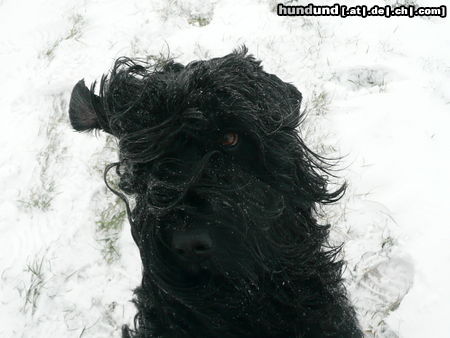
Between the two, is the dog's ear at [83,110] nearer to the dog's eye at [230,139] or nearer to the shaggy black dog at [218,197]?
the shaggy black dog at [218,197]

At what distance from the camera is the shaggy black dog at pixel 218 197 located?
2105 millimetres

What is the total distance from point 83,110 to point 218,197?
90 cm

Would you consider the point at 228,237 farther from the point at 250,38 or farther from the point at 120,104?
the point at 250,38

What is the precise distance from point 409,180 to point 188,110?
2.52 meters

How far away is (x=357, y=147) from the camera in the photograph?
Answer: 443 centimetres

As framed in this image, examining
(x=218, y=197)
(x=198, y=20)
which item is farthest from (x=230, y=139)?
(x=198, y=20)

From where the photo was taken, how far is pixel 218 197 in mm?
2082

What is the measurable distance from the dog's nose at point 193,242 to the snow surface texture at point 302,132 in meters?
1.66

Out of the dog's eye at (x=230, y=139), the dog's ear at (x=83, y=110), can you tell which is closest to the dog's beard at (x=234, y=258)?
the dog's eye at (x=230, y=139)

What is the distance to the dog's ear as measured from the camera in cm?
252

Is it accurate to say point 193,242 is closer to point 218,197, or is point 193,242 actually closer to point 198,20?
point 218,197

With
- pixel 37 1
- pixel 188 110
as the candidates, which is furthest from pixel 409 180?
pixel 37 1

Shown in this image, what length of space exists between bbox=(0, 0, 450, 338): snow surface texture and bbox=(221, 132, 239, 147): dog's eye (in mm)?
1335

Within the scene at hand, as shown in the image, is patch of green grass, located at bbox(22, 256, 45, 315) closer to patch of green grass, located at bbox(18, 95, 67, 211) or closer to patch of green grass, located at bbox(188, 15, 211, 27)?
patch of green grass, located at bbox(18, 95, 67, 211)
